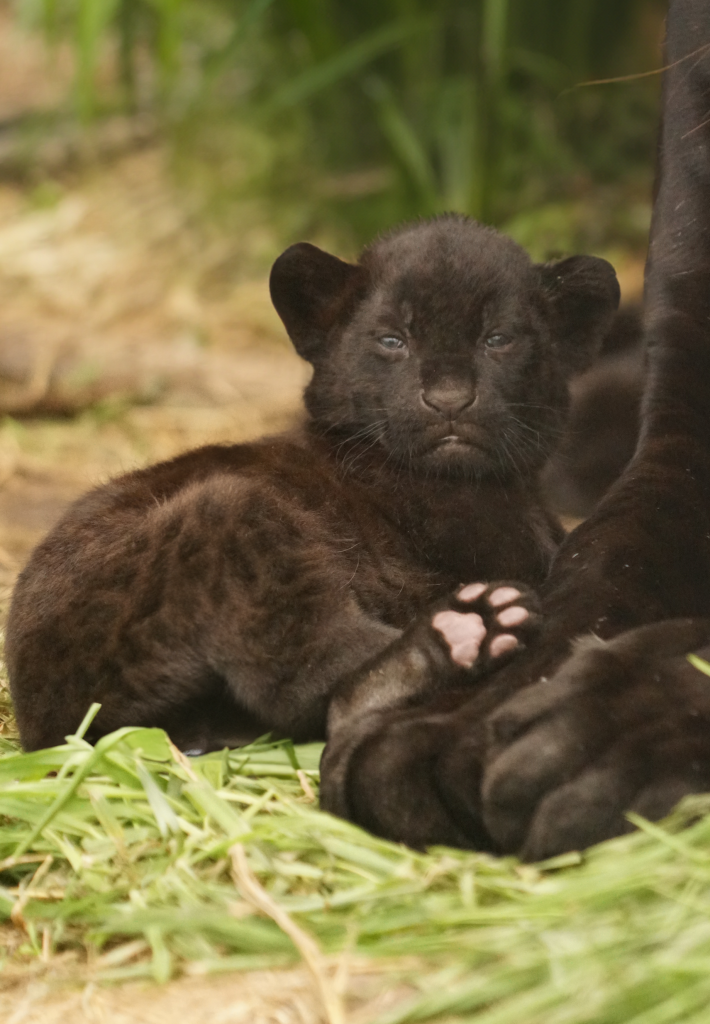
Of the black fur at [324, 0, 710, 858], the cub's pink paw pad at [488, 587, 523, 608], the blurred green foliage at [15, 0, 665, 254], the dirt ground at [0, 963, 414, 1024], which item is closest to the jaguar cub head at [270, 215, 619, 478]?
the black fur at [324, 0, 710, 858]

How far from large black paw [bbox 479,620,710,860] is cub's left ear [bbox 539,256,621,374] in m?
0.95

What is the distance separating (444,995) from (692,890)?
1.02 ft

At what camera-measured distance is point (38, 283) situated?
6004 millimetres

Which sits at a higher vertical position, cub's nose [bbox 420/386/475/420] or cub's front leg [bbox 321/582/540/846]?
cub's nose [bbox 420/386/475/420]

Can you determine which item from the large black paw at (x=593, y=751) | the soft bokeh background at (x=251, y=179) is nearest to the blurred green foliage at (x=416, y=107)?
the soft bokeh background at (x=251, y=179)

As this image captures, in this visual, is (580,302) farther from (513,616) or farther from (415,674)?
(415,674)

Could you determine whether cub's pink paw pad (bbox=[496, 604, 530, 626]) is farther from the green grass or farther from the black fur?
the green grass

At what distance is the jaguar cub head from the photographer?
2.13 meters

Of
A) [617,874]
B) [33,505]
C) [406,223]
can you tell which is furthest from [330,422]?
[33,505]

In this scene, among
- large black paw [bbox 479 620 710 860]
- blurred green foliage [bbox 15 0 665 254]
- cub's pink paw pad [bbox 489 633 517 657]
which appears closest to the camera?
large black paw [bbox 479 620 710 860]

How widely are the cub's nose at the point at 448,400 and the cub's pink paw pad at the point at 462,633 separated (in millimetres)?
426

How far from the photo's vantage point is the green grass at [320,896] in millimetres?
1214

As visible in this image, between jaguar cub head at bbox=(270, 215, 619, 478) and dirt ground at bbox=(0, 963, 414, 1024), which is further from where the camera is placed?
jaguar cub head at bbox=(270, 215, 619, 478)

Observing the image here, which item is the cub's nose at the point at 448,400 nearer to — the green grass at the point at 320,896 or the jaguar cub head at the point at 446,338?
the jaguar cub head at the point at 446,338
